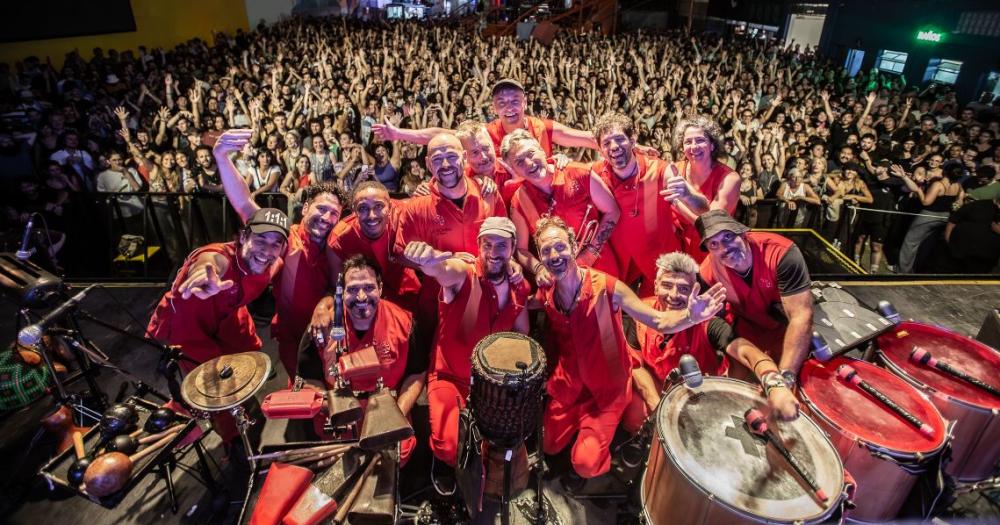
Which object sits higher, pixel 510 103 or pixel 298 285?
pixel 510 103

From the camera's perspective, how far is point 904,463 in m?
2.25

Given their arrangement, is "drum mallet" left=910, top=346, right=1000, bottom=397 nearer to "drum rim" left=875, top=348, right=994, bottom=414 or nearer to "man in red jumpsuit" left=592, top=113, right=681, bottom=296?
"drum rim" left=875, top=348, right=994, bottom=414

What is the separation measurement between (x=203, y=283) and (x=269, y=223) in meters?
0.52

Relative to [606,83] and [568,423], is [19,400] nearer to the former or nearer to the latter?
[568,423]

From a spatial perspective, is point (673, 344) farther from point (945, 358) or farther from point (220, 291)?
point (220, 291)

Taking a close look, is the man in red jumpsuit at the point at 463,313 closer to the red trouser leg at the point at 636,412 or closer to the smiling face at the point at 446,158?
the smiling face at the point at 446,158

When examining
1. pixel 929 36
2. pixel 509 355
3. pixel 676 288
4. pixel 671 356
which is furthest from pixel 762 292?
pixel 929 36

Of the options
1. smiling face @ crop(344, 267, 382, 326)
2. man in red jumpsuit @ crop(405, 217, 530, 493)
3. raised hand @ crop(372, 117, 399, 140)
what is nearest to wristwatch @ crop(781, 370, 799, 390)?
man in red jumpsuit @ crop(405, 217, 530, 493)

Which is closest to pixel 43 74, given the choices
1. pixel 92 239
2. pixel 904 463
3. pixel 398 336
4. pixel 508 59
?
pixel 92 239

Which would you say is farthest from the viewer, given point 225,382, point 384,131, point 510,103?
point 510,103

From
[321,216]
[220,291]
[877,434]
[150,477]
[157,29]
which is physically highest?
[157,29]

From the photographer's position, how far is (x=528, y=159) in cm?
364

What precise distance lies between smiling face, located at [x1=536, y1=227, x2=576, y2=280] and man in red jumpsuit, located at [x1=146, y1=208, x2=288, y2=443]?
66.2 inches

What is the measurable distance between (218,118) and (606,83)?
768 centimetres
